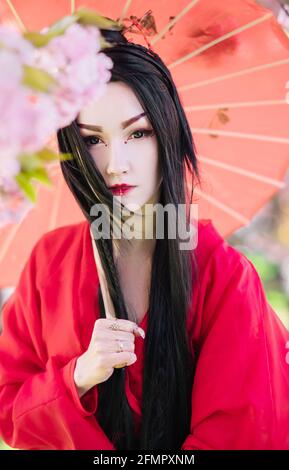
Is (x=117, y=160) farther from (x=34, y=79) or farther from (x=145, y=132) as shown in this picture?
(x=34, y=79)

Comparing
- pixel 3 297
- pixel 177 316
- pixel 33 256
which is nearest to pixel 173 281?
pixel 177 316

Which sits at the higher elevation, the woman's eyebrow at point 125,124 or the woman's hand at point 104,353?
the woman's eyebrow at point 125,124

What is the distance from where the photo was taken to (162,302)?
149 centimetres

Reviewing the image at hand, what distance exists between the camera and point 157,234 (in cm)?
151

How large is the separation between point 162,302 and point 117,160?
31 centimetres

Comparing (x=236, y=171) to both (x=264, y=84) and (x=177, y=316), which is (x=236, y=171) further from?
(x=177, y=316)

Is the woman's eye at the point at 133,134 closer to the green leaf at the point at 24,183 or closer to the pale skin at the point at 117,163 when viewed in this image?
the pale skin at the point at 117,163

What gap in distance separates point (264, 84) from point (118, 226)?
405mm

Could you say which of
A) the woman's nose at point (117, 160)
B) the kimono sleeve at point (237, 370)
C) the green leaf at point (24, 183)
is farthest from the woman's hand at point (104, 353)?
the green leaf at point (24, 183)

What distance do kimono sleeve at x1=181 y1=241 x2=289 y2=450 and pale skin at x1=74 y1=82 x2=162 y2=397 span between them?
0.49ft

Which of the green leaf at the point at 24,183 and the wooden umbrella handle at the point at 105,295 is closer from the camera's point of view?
the green leaf at the point at 24,183

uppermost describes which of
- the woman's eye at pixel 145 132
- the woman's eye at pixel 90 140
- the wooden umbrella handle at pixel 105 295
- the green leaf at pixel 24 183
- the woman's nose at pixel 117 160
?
the woman's eye at pixel 145 132

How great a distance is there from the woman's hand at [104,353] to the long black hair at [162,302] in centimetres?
5

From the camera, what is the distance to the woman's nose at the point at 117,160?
1381 millimetres
